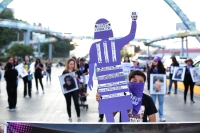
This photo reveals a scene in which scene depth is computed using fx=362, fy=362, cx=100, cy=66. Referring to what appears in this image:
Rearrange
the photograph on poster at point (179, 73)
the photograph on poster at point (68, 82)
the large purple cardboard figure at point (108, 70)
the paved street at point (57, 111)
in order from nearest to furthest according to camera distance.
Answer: the large purple cardboard figure at point (108, 70), the photograph on poster at point (68, 82), the paved street at point (57, 111), the photograph on poster at point (179, 73)

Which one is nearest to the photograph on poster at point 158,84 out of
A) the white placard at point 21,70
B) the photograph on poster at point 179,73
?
the photograph on poster at point 179,73

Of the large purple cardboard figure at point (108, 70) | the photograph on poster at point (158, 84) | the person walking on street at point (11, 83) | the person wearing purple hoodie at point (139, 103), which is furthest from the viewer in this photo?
the person walking on street at point (11, 83)

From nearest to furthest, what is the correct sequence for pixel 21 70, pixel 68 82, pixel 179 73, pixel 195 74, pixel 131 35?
pixel 131 35, pixel 68 82, pixel 195 74, pixel 179 73, pixel 21 70

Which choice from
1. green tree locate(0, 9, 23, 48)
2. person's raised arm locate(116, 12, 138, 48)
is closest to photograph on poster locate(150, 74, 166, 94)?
person's raised arm locate(116, 12, 138, 48)

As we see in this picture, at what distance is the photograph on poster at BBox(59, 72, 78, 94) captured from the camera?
8.65 meters

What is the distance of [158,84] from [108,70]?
16.2 feet

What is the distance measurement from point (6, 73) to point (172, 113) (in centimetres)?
510

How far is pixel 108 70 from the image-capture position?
437 cm

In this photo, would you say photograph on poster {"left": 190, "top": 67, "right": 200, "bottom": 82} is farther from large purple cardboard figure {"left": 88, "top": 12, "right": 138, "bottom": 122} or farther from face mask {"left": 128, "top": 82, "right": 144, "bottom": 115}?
face mask {"left": 128, "top": 82, "right": 144, "bottom": 115}

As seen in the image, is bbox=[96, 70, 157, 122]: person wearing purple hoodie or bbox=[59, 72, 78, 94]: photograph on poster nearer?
bbox=[96, 70, 157, 122]: person wearing purple hoodie

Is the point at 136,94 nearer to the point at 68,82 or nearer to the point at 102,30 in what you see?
the point at 102,30

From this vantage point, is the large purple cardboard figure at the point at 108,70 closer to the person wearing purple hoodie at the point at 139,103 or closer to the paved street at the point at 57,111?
the person wearing purple hoodie at the point at 139,103

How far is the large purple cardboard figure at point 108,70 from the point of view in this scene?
4.30 metres

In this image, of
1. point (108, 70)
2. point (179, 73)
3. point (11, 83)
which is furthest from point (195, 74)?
point (108, 70)
